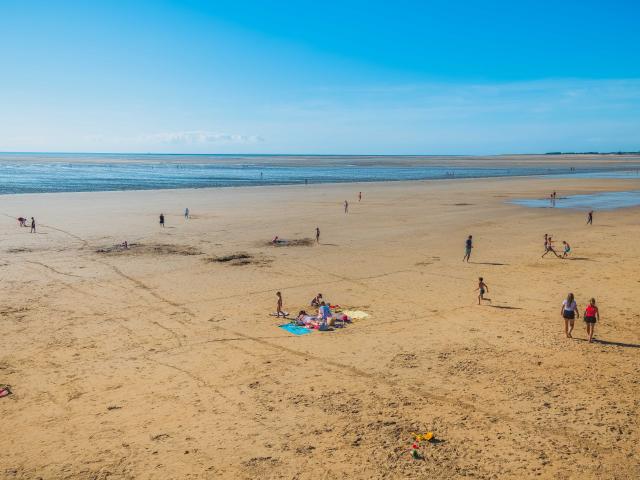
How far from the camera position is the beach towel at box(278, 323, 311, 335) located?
15.4 m

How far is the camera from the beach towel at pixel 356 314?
1672 cm

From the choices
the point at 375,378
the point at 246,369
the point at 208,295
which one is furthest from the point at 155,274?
the point at 375,378

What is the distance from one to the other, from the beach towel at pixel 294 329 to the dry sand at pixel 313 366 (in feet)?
1.39

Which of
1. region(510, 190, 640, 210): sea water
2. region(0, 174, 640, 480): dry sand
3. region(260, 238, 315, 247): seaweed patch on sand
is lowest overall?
region(0, 174, 640, 480): dry sand

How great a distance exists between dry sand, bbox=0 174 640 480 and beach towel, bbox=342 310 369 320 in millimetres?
544

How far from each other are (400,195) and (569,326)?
47589 millimetres

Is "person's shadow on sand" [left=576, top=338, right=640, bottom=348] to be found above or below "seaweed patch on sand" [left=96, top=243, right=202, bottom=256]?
below

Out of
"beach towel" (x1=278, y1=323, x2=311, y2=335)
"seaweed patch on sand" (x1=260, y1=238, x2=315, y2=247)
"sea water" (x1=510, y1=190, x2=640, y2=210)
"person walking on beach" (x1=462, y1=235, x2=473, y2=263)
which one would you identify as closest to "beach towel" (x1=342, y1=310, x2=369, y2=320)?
"beach towel" (x1=278, y1=323, x2=311, y2=335)

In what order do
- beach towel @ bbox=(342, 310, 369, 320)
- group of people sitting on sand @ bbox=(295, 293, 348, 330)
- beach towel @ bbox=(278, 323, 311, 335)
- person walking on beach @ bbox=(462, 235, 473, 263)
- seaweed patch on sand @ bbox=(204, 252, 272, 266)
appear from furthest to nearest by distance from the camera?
seaweed patch on sand @ bbox=(204, 252, 272, 266), person walking on beach @ bbox=(462, 235, 473, 263), beach towel @ bbox=(342, 310, 369, 320), group of people sitting on sand @ bbox=(295, 293, 348, 330), beach towel @ bbox=(278, 323, 311, 335)

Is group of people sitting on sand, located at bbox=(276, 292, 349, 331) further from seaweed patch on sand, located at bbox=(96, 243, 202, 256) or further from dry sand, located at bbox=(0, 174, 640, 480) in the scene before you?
seaweed patch on sand, located at bbox=(96, 243, 202, 256)

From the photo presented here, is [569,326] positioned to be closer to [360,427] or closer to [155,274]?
[360,427]

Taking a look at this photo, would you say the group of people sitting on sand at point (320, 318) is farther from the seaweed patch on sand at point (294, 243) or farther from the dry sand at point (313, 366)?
the seaweed patch on sand at point (294, 243)

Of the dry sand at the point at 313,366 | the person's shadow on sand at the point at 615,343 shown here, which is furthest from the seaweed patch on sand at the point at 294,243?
the person's shadow on sand at the point at 615,343

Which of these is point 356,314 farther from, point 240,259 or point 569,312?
point 240,259
